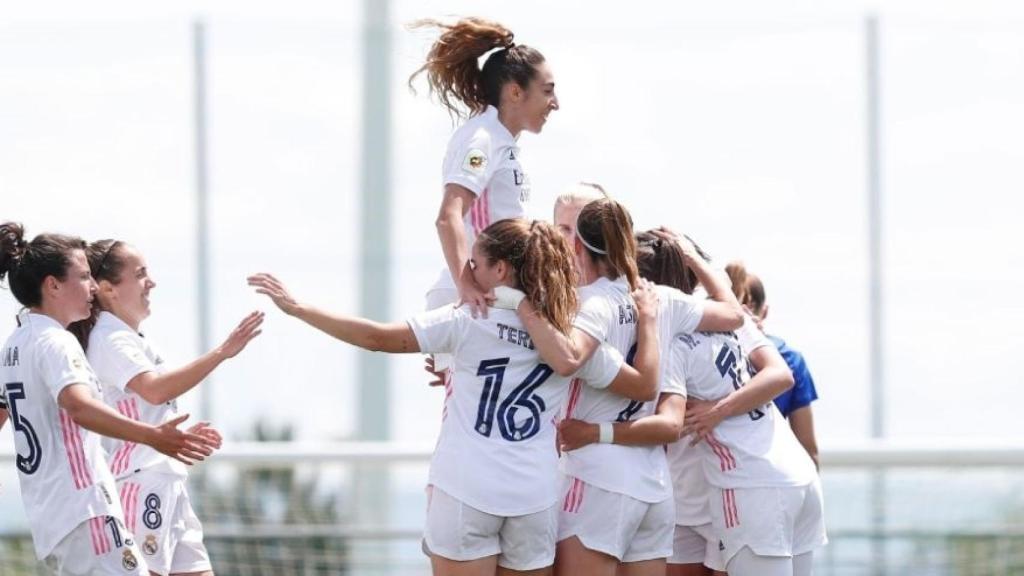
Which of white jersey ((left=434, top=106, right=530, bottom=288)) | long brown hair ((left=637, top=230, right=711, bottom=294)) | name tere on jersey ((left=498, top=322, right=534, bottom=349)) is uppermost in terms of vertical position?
white jersey ((left=434, top=106, right=530, bottom=288))

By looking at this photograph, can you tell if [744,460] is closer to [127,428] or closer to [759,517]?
[759,517]

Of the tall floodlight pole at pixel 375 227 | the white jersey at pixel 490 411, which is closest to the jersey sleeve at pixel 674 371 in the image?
the white jersey at pixel 490 411

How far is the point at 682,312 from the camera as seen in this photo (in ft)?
20.8

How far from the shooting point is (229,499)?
15.5m

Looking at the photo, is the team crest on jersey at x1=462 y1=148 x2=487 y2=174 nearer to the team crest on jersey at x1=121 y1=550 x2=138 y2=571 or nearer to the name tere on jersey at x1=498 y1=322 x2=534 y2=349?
the name tere on jersey at x1=498 y1=322 x2=534 y2=349

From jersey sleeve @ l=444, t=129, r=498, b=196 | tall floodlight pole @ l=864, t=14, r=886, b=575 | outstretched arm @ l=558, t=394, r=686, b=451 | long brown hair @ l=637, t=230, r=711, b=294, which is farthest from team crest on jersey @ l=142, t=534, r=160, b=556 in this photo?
tall floodlight pole @ l=864, t=14, r=886, b=575

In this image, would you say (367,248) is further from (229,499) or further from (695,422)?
(695,422)

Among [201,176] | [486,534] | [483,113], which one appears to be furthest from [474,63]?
[201,176]

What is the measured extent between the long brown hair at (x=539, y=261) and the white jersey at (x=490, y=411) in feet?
0.35

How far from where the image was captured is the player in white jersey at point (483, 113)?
6539mm

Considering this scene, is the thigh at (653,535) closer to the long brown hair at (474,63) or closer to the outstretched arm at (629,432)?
the outstretched arm at (629,432)

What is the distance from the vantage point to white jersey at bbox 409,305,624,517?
19.1 feet

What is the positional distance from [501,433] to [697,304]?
90 centimetres

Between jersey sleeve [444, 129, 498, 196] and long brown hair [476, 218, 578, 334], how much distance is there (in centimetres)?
62
